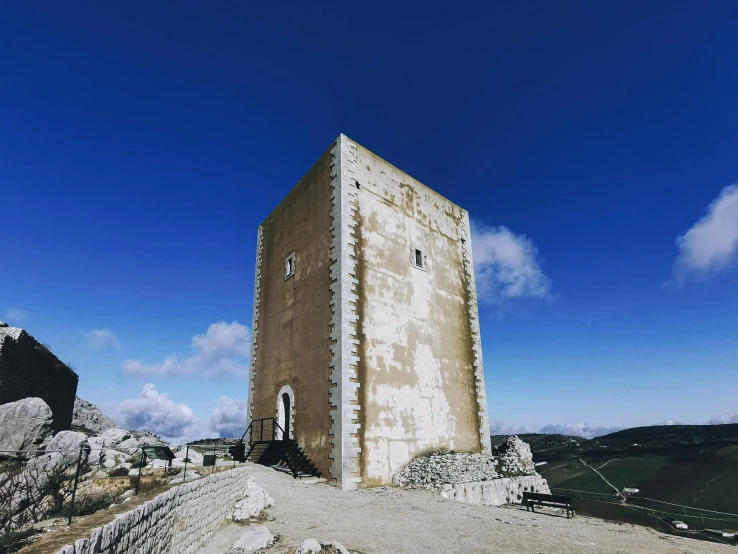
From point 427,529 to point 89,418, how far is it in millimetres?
21944

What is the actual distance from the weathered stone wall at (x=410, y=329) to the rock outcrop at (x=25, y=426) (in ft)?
27.7

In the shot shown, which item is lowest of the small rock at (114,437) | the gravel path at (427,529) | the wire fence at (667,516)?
the wire fence at (667,516)

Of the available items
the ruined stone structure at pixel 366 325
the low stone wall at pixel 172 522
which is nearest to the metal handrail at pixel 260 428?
the ruined stone structure at pixel 366 325

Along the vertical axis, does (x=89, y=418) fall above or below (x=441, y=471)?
above

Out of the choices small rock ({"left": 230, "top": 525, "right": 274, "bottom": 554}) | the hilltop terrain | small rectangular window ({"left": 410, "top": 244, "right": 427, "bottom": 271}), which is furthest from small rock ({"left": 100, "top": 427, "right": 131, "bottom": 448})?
the hilltop terrain

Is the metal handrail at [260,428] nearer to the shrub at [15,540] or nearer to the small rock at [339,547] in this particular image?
the small rock at [339,547]

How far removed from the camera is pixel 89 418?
21.8m

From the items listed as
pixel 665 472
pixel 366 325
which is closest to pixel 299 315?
pixel 366 325

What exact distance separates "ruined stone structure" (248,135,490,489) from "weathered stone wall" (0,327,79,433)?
23.9ft

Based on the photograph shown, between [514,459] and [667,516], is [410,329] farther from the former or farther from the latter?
[667,516]

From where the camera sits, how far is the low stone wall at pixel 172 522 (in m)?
3.97

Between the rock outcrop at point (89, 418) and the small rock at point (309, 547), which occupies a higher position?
the rock outcrop at point (89, 418)

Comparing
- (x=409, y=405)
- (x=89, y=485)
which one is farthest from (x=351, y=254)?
(x=89, y=485)

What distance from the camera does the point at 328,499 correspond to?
984cm
